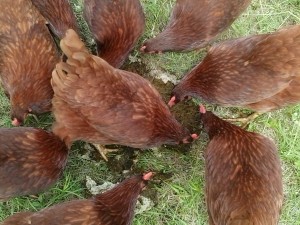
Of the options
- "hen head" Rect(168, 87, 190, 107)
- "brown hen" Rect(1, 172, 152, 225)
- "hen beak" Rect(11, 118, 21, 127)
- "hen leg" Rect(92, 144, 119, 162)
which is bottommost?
"brown hen" Rect(1, 172, 152, 225)

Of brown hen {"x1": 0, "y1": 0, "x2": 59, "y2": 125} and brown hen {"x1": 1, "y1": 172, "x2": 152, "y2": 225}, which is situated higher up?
brown hen {"x1": 0, "y1": 0, "x2": 59, "y2": 125}

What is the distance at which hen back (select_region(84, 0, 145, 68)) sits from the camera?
9.36 feet

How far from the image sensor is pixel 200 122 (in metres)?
3.14

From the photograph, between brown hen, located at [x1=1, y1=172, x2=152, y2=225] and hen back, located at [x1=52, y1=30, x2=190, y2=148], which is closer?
hen back, located at [x1=52, y1=30, x2=190, y2=148]

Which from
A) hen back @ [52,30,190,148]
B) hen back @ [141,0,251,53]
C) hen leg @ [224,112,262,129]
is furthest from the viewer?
hen leg @ [224,112,262,129]

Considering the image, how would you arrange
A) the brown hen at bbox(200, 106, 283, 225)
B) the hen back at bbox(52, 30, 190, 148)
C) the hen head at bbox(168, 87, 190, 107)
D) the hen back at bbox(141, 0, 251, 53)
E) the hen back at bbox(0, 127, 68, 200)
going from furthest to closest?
the hen head at bbox(168, 87, 190, 107), the hen back at bbox(141, 0, 251, 53), the hen back at bbox(0, 127, 68, 200), the brown hen at bbox(200, 106, 283, 225), the hen back at bbox(52, 30, 190, 148)

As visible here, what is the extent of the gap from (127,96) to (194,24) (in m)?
0.69

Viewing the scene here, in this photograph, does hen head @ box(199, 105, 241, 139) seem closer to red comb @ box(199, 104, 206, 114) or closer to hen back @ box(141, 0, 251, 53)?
red comb @ box(199, 104, 206, 114)

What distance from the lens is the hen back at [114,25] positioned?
112 inches

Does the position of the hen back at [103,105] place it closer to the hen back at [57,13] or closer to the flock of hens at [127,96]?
the flock of hens at [127,96]

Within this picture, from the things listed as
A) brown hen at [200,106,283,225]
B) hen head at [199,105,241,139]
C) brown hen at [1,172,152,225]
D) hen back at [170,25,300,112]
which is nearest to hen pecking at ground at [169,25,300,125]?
hen back at [170,25,300,112]

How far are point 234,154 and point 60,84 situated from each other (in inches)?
40.7

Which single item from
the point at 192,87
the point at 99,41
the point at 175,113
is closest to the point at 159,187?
the point at 175,113

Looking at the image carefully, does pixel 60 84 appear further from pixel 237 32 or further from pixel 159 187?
pixel 237 32
